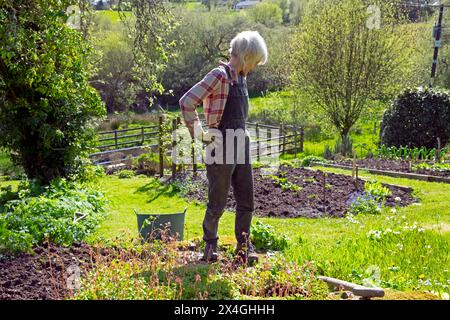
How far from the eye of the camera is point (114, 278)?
11.9 feet

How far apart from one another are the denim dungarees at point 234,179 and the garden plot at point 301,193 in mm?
3925

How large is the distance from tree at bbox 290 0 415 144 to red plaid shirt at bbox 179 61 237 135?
51.2ft

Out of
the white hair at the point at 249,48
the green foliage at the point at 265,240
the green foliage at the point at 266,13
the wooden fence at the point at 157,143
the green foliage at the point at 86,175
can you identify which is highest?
the green foliage at the point at 266,13

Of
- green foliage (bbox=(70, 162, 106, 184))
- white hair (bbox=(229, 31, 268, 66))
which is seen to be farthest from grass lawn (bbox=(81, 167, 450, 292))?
white hair (bbox=(229, 31, 268, 66))

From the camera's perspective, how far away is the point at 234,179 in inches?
174

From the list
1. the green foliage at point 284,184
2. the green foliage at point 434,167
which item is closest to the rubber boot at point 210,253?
the green foliage at point 284,184

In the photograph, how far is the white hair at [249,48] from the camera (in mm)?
4012

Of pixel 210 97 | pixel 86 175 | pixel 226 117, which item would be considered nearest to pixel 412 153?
pixel 86 175

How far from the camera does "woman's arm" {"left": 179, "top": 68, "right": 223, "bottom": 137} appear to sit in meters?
3.98

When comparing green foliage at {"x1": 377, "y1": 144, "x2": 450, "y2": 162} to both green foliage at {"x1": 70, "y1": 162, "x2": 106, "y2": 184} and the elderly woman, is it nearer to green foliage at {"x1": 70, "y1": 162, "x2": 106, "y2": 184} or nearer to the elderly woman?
green foliage at {"x1": 70, "y1": 162, "x2": 106, "y2": 184}

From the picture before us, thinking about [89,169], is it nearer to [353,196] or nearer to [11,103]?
[11,103]

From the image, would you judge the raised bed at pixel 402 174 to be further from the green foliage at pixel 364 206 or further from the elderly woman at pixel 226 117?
the elderly woman at pixel 226 117
